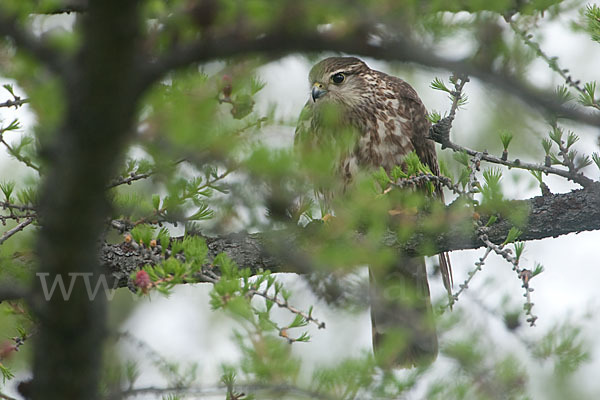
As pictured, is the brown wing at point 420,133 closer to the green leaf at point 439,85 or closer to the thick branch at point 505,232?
the thick branch at point 505,232

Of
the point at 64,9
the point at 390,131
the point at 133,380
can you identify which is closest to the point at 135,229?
the point at 133,380

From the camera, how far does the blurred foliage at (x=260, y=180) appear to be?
1301 mm

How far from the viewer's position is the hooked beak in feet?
15.7

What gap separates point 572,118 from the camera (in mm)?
1188

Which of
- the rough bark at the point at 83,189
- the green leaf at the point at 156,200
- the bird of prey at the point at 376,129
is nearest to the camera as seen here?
the rough bark at the point at 83,189

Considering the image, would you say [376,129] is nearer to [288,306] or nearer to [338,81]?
[338,81]

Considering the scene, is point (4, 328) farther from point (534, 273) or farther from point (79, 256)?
point (79, 256)

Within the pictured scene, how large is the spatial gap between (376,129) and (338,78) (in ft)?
1.74

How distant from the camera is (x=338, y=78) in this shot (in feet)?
16.5

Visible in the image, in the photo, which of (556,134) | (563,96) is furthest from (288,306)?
(556,134)

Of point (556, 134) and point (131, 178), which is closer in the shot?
point (131, 178)

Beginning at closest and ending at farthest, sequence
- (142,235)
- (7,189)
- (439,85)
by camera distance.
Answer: (142,235), (7,189), (439,85)

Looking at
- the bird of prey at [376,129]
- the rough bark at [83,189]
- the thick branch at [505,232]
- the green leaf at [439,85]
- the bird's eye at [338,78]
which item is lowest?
the rough bark at [83,189]

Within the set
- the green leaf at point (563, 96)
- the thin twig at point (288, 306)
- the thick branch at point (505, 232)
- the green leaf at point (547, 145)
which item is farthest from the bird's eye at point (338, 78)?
the thin twig at point (288, 306)
